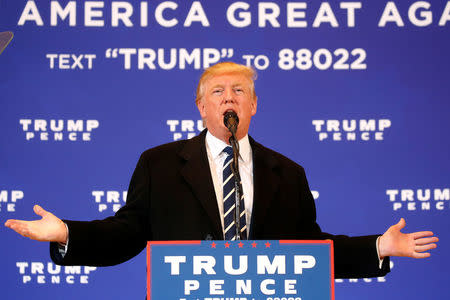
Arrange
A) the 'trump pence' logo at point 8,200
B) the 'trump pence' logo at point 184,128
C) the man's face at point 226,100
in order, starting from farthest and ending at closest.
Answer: the 'trump pence' logo at point 184,128
the 'trump pence' logo at point 8,200
the man's face at point 226,100

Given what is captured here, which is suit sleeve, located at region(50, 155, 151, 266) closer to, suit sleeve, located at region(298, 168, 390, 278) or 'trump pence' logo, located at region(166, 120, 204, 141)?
suit sleeve, located at region(298, 168, 390, 278)

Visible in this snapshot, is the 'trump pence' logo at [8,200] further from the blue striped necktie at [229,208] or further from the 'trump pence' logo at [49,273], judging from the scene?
the blue striped necktie at [229,208]

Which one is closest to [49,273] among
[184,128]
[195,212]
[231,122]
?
[184,128]

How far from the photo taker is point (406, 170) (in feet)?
10.1

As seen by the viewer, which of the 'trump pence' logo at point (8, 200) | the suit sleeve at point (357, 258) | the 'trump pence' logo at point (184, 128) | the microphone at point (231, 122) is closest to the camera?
the microphone at point (231, 122)

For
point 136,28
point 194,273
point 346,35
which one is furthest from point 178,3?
point 194,273

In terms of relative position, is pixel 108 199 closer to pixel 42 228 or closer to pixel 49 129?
pixel 49 129

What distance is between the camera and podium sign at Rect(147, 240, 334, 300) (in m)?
1.31

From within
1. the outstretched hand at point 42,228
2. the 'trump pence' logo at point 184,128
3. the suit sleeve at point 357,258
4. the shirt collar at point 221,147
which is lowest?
the suit sleeve at point 357,258

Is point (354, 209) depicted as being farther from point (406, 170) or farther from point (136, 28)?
point (136, 28)

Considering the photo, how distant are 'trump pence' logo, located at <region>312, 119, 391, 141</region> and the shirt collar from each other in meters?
1.19

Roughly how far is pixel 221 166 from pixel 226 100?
0.21 m

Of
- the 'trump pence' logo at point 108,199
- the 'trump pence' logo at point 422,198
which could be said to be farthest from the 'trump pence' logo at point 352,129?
the 'trump pence' logo at point 108,199

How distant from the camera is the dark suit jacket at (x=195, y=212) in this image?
67.5 inches
